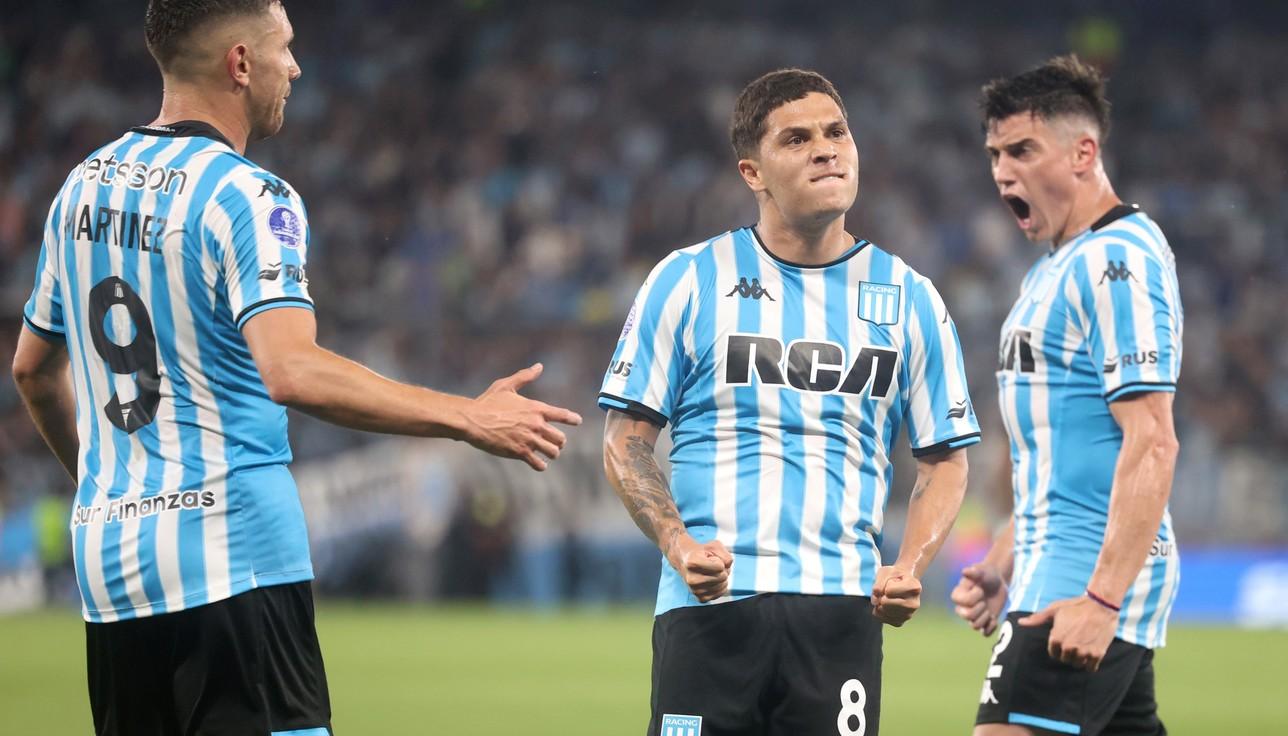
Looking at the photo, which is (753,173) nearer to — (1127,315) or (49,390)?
(1127,315)

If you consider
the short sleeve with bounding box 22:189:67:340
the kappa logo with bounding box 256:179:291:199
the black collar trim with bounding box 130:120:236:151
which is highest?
the black collar trim with bounding box 130:120:236:151

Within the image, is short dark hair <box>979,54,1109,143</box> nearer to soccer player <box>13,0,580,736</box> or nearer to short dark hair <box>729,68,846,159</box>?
short dark hair <box>729,68,846,159</box>

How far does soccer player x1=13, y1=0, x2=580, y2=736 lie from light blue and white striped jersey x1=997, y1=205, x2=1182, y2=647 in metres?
1.55

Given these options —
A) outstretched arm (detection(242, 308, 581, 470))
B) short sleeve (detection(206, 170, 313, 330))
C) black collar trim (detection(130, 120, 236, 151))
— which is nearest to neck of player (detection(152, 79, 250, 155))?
black collar trim (detection(130, 120, 236, 151))

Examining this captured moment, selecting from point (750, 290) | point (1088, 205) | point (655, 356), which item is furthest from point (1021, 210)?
point (655, 356)

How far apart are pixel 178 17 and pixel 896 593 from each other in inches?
83.5

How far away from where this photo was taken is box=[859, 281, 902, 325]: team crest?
4.16m

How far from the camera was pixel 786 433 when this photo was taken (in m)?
4.06

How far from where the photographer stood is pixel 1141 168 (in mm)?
21438

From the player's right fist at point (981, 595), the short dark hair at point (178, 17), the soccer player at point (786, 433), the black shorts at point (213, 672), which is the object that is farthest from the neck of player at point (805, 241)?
the black shorts at point (213, 672)

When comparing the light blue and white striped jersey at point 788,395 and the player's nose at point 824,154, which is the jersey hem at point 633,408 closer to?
the light blue and white striped jersey at point 788,395

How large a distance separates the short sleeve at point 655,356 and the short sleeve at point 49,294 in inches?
52.7

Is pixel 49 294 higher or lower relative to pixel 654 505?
higher

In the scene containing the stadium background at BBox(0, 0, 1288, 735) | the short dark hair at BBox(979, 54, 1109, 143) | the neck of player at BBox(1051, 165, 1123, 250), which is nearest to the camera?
the neck of player at BBox(1051, 165, 1123, 250)
